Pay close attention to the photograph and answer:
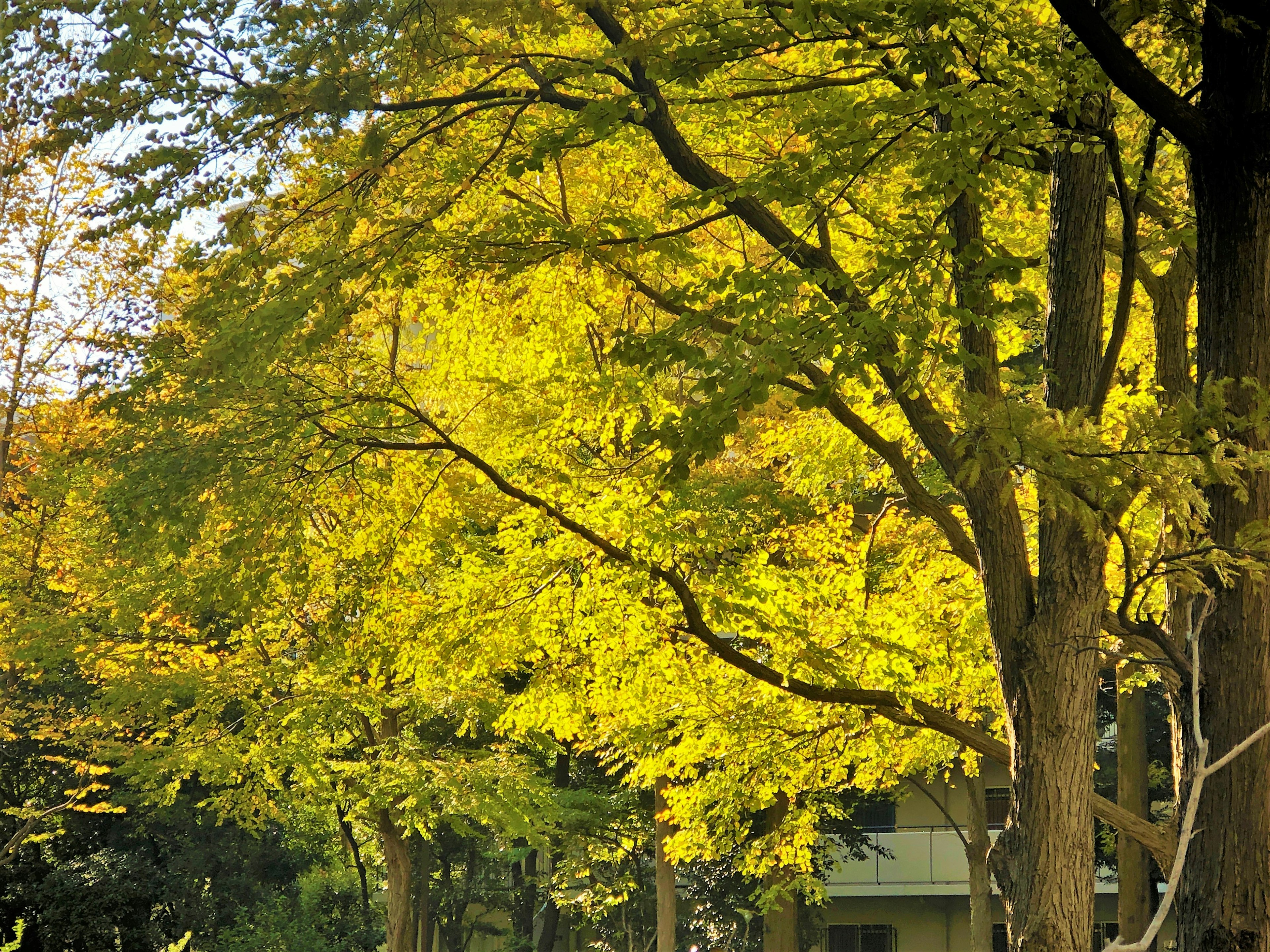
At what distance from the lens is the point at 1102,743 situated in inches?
1088

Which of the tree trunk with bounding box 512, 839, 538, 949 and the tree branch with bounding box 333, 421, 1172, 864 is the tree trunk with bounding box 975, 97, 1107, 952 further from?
the tree trunk with bounding box 512, 839, 538, 949

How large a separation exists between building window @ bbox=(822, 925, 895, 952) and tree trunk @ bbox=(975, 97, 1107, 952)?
21840 mm

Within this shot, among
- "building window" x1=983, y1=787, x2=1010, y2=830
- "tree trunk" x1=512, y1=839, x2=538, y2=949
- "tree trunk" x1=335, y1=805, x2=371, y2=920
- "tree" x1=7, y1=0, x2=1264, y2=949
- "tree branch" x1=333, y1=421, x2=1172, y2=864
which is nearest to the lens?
"tree" x1=7, y1=0, x2=1264, y2=949

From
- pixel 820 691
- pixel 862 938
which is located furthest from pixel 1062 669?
pixel 862 938

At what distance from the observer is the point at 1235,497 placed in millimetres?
6105

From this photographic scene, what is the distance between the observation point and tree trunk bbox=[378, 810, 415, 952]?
1995cm

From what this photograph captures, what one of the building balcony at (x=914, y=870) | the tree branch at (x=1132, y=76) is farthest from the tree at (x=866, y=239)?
the building balcony at (x=914, y=870)

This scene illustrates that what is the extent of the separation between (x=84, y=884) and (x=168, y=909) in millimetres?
2031

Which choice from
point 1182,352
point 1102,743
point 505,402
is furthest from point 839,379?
point 1102,743

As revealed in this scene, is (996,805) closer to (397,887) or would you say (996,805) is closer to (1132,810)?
(1132,810)

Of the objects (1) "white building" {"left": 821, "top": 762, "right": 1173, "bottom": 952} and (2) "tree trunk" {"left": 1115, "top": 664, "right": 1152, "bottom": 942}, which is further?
(1) "white building" {"left": 821, "top": 762, "right": 1173, "bottom": 952}

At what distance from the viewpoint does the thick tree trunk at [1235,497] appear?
5.49 m

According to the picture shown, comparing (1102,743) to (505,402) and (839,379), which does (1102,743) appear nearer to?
(505,402)

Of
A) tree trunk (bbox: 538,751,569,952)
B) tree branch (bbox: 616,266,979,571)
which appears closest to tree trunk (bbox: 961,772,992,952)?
tree trunk (bbox: 538,751,569,952)
